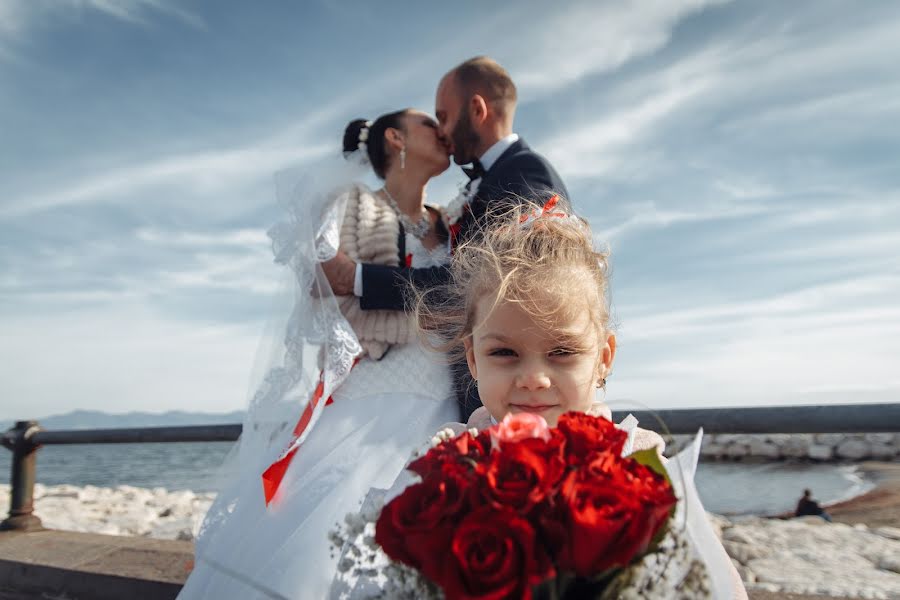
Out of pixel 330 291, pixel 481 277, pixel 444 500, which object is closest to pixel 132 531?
pixel 330 291

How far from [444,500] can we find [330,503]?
136 centimetres

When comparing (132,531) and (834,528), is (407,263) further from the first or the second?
(132,531)

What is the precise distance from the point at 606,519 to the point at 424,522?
0.74ft

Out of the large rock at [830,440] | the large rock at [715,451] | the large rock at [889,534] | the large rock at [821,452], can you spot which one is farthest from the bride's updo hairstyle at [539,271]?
the large rock at [830,440]

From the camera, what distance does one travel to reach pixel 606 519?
2.65ft

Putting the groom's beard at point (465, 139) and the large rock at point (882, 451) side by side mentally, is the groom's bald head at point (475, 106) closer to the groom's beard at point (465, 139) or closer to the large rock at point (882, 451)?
the groom's beard at point (465, 139)

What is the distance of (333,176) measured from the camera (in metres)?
2.81

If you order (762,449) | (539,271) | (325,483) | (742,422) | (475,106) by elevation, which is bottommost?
(762,449)

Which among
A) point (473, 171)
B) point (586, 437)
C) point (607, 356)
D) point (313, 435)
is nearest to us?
point (586, 437)

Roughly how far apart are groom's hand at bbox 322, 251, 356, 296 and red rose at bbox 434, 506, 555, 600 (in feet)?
6.06

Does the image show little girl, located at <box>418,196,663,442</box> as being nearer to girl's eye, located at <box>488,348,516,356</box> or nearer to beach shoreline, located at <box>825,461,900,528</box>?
girl's eye, located at <box>488,348,516,356</box>

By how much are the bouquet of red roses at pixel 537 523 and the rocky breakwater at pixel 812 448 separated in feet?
87.0

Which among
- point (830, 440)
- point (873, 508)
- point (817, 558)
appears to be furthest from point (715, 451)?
point (817, 558)

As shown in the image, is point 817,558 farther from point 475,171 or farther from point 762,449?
point 762,449
